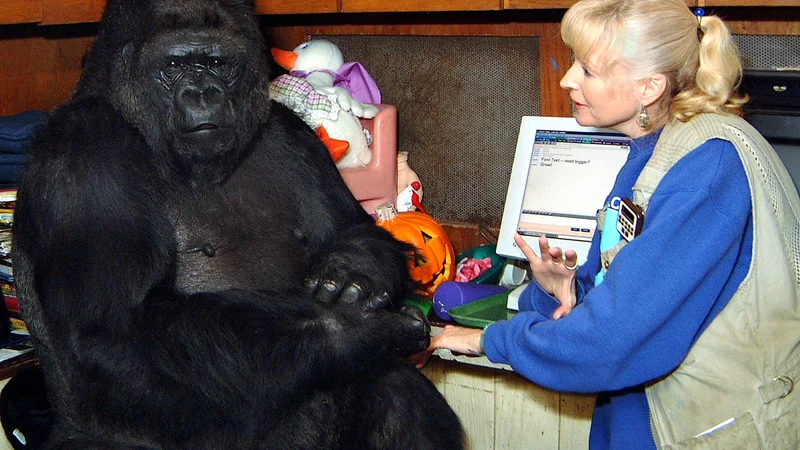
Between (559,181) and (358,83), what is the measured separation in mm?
802

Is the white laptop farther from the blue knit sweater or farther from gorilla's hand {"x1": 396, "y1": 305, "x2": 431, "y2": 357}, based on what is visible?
the blue knit sweater

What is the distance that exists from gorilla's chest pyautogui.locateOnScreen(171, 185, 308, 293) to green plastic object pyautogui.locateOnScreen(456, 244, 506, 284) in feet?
2.74

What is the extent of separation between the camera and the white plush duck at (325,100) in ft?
8.59

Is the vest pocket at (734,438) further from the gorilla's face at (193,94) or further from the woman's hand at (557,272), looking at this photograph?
the gorilla's face at (193,94)

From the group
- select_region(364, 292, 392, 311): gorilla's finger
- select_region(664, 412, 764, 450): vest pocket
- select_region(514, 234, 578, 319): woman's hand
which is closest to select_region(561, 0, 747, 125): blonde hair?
select_region(514, 234, 578, 319): woman's hand

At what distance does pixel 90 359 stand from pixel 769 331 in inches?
46.0

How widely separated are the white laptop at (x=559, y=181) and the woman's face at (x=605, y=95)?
0.76 metres

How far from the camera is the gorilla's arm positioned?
5.29ft

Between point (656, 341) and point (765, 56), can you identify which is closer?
point (656, 341)

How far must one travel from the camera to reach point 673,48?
5.00ft

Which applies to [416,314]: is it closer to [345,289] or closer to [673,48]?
[345,289]

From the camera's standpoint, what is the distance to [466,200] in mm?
2963

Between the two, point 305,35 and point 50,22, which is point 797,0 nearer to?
point 305,35

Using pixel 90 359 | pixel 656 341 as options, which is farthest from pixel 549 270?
pixel 90 359
